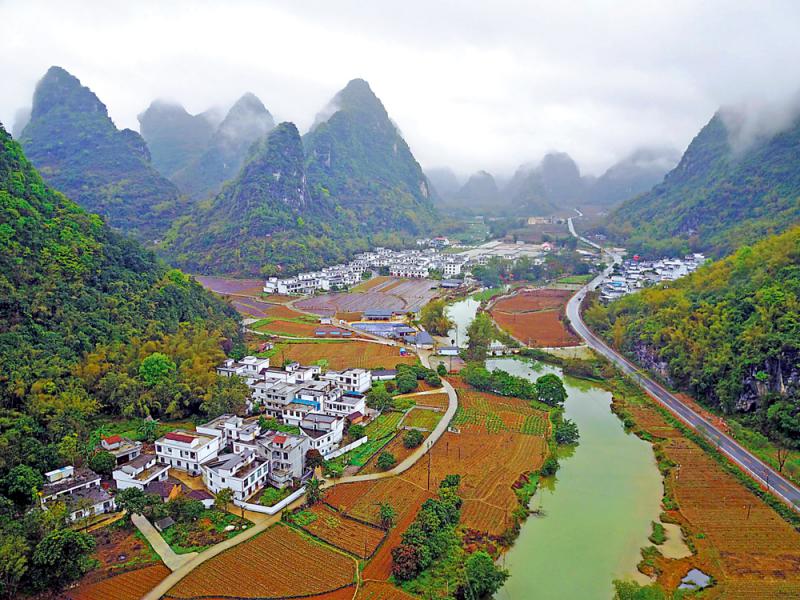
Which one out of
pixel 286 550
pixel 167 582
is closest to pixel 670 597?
pixel 286 550

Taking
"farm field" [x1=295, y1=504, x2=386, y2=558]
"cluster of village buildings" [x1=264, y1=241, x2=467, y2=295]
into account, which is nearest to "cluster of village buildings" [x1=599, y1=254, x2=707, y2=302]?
"cluster of village buildings" [x1=264, y1=241, x2=467, y2=295]

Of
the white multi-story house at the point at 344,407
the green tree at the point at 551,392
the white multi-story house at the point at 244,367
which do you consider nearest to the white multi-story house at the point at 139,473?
the white multi-story house at the point at 344,407

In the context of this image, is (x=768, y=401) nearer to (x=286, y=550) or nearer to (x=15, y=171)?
(x=286, y=550)

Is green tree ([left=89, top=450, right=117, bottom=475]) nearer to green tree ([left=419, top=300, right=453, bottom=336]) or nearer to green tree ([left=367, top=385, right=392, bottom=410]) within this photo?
green tree ([left=367, top=385, right=392, bottom=410])

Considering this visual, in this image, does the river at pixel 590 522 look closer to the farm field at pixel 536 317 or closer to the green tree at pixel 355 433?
the green tree at pixel 355 433

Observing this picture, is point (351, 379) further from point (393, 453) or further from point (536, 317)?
point (536, 317)

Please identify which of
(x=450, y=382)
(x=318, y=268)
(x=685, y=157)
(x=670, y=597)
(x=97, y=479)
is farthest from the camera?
(x=685, y=157)

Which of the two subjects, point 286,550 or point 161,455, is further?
point 161,455
